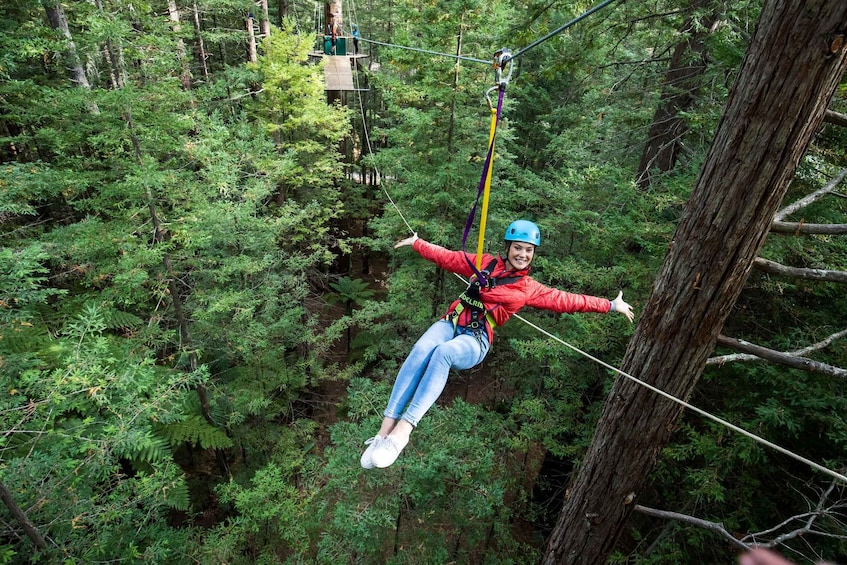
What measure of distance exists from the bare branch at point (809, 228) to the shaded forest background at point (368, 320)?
0.02 metres

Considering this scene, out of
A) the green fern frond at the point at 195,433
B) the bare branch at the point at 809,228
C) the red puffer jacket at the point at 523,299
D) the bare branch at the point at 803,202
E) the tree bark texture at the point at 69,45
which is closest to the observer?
the bare branch at the point at 809,228

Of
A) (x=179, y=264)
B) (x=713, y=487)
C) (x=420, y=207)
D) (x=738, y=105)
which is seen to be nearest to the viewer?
(x=738, y=105)

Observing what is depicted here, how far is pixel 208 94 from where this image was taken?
246 inches

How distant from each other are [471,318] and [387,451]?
51.9 inches

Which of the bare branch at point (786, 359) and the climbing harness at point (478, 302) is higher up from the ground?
the bare branch at point (786, 359)

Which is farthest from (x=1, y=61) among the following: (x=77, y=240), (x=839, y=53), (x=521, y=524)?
(x=521, y=524)

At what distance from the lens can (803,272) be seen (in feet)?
8.21

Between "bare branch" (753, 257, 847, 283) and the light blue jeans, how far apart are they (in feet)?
6.72

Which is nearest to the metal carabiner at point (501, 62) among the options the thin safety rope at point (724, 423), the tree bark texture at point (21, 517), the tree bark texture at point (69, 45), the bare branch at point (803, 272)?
the thin safety rope at point (724, 423)

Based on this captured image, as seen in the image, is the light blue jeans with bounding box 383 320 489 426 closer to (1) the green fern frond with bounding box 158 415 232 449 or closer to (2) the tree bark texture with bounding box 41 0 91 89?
(1) the green fern frond with bounding box 158 415 232 449

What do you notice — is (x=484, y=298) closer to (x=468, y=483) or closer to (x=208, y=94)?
(x=468, y=483)

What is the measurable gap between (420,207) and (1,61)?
606 centimetres

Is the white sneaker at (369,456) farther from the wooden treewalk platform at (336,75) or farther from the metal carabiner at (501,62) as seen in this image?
the wooden treewalk platform at (336,75)

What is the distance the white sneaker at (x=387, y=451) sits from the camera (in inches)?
129
